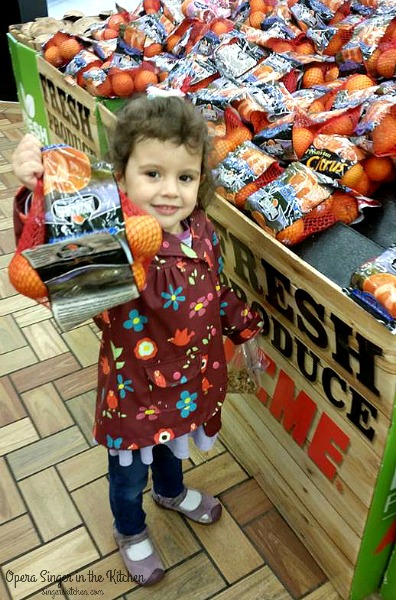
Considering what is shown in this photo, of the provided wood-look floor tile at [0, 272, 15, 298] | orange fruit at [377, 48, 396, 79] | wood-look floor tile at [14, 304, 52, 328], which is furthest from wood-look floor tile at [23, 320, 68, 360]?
orange fruit at [377, 48, 396, 79]

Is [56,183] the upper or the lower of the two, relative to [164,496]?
upper

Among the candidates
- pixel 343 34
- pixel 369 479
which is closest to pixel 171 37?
pixel 343 34

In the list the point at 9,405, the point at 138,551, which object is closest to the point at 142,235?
the point at 138,551

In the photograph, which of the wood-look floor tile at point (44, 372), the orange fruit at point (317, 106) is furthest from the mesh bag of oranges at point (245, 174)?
the wood-look floor tile at point (44, 372)

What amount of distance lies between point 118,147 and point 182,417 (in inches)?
22.4

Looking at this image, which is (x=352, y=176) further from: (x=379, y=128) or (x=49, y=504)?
(x=49, y=504)

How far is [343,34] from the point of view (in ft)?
6.59

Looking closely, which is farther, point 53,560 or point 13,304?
point 13,304

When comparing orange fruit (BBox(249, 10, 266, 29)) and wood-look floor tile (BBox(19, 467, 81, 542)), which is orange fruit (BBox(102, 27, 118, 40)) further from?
→ wood-look floor tile (BBox(19, 467, 81, 542))

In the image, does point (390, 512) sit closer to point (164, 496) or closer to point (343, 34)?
point (164, 496)

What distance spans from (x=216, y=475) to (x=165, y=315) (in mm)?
849

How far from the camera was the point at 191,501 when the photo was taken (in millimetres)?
1643

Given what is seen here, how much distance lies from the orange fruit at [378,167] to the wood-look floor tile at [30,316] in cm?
144

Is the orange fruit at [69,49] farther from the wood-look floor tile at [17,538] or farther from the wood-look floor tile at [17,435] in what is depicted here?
the wood-look floor tile at [17,538]
